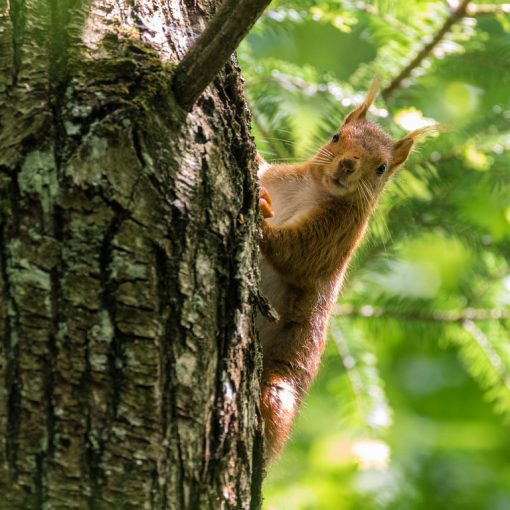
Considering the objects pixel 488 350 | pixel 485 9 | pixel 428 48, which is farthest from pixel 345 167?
pixel 488 350

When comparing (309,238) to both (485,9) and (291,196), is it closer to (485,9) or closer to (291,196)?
Answer: (291,196)

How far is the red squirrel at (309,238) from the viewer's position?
3115 millimetres

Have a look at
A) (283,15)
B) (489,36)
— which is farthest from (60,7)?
(489,36)

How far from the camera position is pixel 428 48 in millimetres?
3938

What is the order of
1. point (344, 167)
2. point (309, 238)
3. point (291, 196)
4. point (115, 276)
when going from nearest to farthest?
point (115, 276) → point (309, 238) → point (344, 167) → point (291, 196)

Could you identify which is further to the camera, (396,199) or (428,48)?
(396,199)

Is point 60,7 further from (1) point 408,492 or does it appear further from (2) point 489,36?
(1) point 408,492

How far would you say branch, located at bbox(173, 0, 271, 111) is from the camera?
1.82m

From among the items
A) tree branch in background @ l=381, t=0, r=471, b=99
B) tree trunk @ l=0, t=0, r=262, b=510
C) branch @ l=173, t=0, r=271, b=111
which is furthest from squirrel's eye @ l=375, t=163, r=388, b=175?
branch @ l=173, t=0, r=271, b=111

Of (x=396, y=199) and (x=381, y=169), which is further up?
(x=396, y=199)

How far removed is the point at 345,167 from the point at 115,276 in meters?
1.91

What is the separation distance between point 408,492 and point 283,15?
10.2 ft

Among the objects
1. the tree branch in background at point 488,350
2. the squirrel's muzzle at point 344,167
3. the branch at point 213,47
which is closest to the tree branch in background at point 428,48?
the squirrel's muzzle at point 344,167

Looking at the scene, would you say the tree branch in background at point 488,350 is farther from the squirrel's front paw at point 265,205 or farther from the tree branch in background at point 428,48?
the squirrel's front paw at point 265,205
